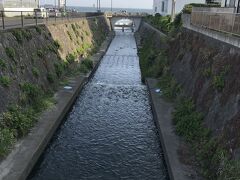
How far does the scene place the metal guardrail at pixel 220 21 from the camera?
18.4 metres

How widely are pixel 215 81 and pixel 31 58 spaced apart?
13.6m

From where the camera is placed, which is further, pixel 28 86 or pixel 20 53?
pixel 20 53

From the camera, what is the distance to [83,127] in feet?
66.5

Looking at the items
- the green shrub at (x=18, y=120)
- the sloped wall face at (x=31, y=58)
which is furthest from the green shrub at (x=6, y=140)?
the sloped wall face at (x=31, y=58)

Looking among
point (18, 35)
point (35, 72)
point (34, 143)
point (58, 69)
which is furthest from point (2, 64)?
point (58, 69)

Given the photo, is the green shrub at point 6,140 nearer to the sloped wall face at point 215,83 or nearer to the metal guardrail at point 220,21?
the sloped wall face at point 215,83

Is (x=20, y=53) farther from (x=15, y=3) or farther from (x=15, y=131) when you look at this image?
(x=15, y=3)

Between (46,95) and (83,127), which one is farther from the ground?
(46,95)

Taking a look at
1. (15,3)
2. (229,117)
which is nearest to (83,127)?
(229,117)

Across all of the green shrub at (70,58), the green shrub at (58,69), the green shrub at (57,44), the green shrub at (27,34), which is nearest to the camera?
the green shrub at (27,34)

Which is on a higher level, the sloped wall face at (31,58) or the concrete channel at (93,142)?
the sloped wall face at (31,58)

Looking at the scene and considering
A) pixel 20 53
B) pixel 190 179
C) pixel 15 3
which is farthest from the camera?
pixel 15 3

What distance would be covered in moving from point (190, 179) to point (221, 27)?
39.5ft

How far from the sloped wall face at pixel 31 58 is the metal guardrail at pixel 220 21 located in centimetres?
1316
